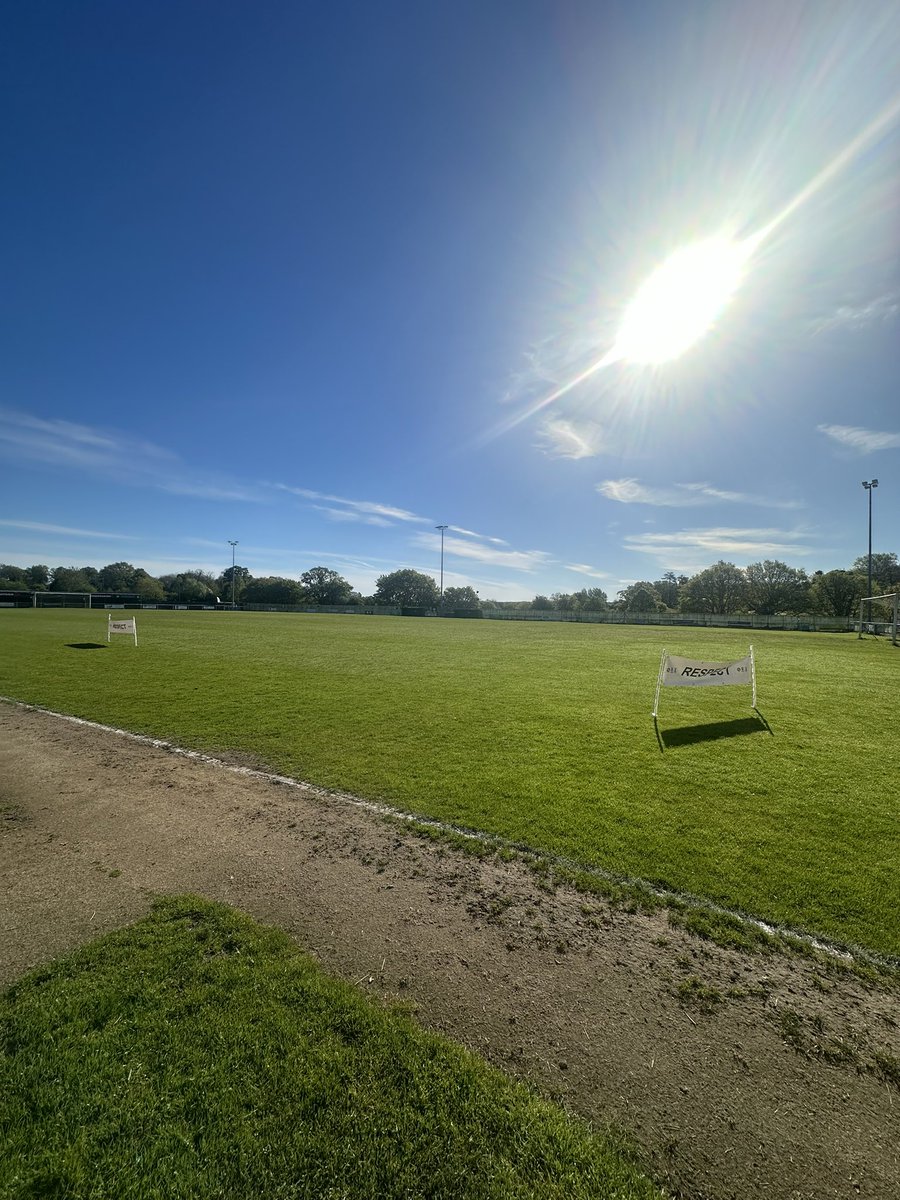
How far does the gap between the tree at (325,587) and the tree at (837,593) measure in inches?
3686

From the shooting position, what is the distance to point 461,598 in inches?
4584

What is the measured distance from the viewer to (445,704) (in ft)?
33.9

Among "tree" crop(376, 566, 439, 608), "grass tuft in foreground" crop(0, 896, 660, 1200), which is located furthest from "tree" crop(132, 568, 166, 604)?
"grass tuft in foreground" crop(0, 896, 660, 1200)

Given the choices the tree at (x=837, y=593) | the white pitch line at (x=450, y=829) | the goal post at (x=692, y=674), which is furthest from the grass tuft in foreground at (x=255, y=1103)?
the tree at (x=837, y=593)

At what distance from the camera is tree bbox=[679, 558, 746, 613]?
9131cm

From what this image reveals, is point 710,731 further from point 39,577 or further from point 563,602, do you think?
point 39,577

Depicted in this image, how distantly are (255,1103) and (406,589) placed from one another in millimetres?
115364

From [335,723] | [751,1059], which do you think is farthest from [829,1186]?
[335,723]

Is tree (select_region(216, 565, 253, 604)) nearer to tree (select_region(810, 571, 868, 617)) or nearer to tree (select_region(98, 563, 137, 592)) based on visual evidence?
tree (select_region(98, 563, 137, 592))

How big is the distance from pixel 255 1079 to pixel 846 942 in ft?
12.4

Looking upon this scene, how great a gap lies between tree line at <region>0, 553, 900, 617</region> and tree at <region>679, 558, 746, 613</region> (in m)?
0.17

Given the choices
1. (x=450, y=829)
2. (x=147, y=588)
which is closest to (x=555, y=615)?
(x=450, y=829)

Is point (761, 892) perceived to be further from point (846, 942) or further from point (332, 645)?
point (332, 645)

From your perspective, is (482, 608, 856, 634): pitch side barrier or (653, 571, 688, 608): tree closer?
(482, 608, 856, 634): pitch side barrier
